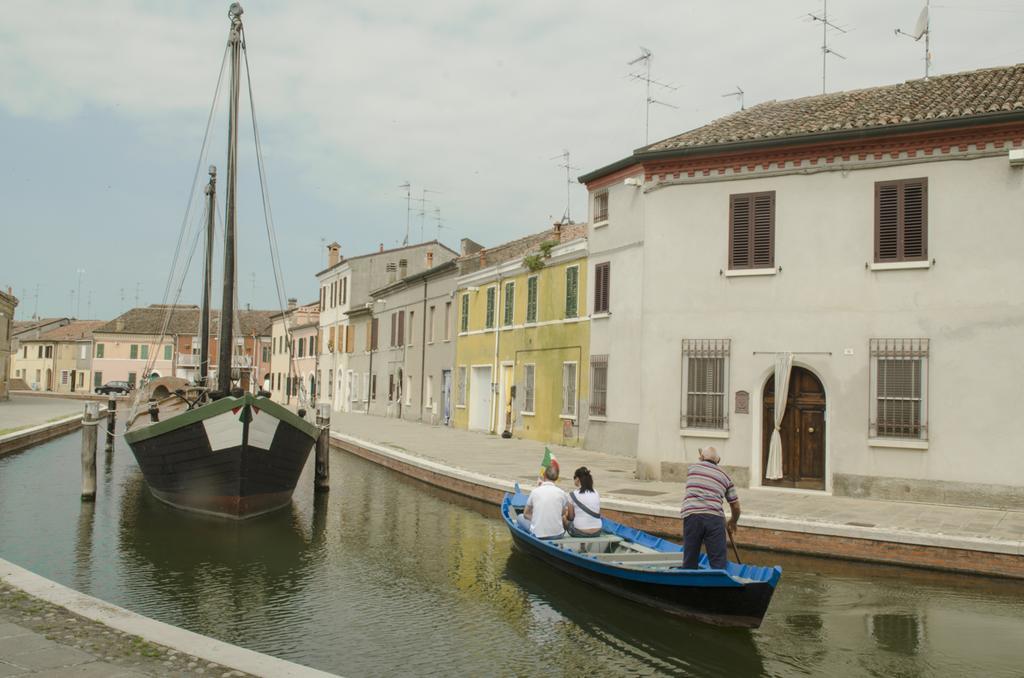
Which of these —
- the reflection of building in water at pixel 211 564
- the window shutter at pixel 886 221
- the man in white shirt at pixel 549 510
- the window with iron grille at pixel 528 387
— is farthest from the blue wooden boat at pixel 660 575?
the window with iron grille at pixel 528 387

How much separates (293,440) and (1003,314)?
13.5 metres

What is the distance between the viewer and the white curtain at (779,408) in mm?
17047

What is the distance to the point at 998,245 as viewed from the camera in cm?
1555

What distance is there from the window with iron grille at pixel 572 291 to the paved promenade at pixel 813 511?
491 cm

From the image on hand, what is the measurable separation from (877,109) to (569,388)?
12.2 m

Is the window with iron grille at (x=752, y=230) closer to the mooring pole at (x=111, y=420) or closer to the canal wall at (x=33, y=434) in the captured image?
the canal wall at (x=33, y=434)

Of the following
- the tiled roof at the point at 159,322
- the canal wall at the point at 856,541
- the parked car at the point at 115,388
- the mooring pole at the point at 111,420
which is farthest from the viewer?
the tiled roof at the point at 159,322

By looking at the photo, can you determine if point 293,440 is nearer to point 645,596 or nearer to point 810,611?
point 645,596

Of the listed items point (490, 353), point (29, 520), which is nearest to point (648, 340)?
point (29, 520)

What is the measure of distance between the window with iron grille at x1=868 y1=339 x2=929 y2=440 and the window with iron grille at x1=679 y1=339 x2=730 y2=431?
111 inches

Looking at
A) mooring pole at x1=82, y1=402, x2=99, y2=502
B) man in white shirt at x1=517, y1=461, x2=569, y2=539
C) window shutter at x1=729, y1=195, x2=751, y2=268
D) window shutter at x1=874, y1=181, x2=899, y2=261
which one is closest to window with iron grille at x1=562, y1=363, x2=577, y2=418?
window shutter at x1=729, y1=195, x2=751, y2=268

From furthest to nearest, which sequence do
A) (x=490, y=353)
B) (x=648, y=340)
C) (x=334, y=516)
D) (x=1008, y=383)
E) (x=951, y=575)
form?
1. (x=490, y=353)
2. (x=648, y=340)
3. (x=334, y=516)
4. (x=1008, y=383)
5. (x=951, y=575)

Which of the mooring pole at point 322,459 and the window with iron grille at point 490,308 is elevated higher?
the window with iron grille at point 490,308

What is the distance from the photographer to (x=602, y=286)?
24.3 meters
